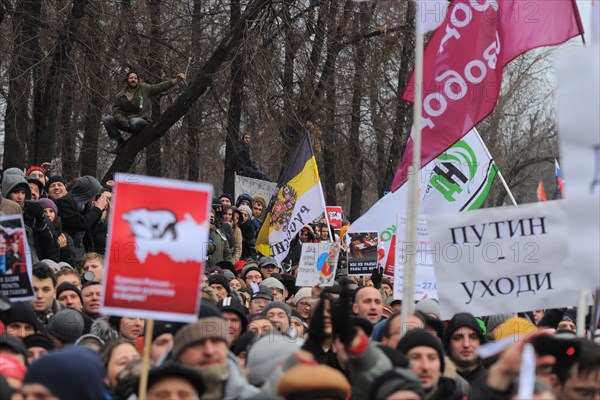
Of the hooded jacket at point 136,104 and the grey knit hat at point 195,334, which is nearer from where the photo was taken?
the grey knit hat at point 195,334

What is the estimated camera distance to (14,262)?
7906mm

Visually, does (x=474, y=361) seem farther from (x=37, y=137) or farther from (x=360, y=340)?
(x=37, y=137)

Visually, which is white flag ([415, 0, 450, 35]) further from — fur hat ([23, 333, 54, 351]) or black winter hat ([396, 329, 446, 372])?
fur hat ([23, 333, 54, 351])

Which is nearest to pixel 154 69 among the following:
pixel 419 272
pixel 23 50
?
pixel 23 50

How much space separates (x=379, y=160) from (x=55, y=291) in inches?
766

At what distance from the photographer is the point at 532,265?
311 inches

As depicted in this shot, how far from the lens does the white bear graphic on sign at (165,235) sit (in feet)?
20.4

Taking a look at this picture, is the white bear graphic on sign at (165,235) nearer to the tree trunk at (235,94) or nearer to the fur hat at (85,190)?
the fur hat at (85,190)


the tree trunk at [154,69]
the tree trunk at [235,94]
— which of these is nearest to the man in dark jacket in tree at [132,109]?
the tree trunk at [154,69]

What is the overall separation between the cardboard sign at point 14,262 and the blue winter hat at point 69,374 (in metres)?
1.77

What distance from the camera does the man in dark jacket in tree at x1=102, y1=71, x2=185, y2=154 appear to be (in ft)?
51.3

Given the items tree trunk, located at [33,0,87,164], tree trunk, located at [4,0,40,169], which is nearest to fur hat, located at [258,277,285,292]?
tree trunk, located at [4,0,40,169]

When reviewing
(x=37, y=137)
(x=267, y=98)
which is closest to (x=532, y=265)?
(x=267, y=98)

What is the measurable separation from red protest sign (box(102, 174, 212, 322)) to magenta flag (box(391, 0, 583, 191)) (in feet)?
9.75
